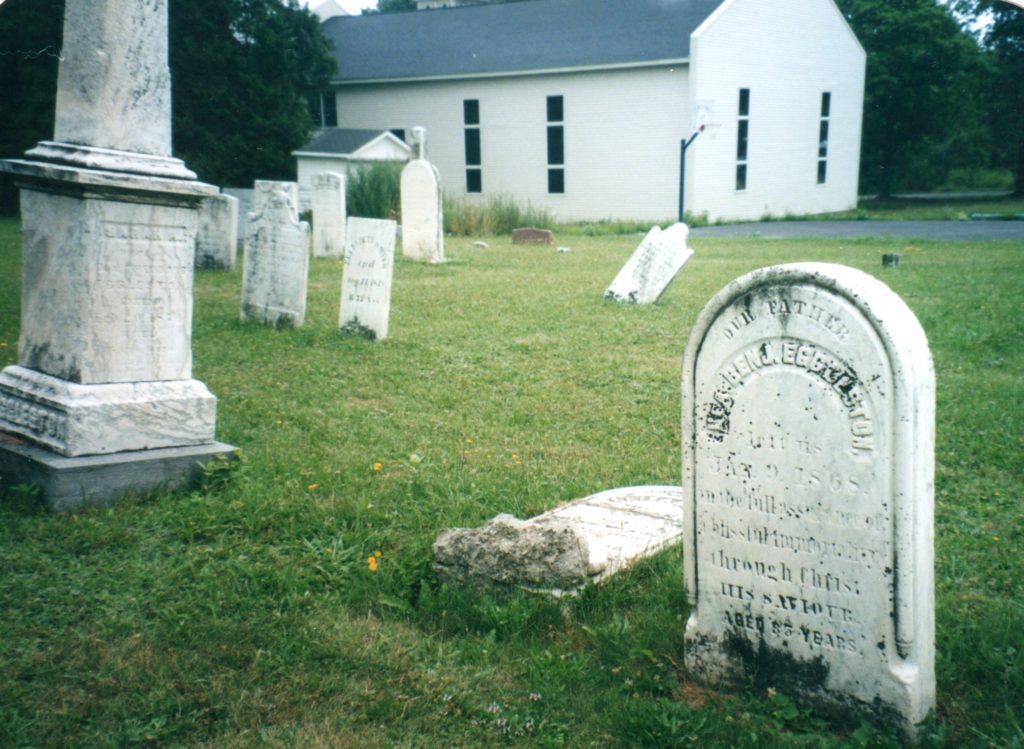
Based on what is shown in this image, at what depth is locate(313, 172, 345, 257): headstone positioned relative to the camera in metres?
17.7

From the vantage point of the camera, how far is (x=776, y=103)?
31.0 meters

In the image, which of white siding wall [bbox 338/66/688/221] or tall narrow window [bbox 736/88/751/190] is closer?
white siding wall [bbox 338/66/688/221]

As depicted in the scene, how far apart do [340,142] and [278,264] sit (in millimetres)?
18607

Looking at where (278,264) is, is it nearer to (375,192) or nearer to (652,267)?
(652,267)

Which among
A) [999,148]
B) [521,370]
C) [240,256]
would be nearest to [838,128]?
[999,148]

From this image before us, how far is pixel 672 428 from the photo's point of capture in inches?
255

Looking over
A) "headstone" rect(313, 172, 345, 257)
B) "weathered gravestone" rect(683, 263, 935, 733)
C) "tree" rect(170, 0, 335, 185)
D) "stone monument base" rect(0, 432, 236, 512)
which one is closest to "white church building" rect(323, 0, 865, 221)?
"tree" rect(170, 0, 335, 185)

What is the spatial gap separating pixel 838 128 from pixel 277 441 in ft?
107

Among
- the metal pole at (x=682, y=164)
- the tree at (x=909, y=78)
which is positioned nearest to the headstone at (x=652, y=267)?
the metal pole at (x=682, y=164)

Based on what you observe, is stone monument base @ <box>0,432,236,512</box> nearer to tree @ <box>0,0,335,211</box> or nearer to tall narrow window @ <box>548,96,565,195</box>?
tree @ <box>0,0,335,211</box>

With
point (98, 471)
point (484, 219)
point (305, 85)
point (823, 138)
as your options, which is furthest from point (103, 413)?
point (823, 138)

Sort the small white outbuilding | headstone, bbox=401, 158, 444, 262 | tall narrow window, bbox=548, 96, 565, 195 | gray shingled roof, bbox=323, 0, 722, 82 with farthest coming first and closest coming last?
tall narrow window, bbox=548, 96, 565, 195, gray shingled roof, bbox=323, 0, 722, 82, the small white outbuilding, headstone, bbox=401, 158, 444, 262

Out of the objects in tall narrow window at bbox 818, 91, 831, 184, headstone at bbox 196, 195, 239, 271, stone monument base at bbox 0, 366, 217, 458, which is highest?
tall narrow window at bbox 818, 91, 831, 184

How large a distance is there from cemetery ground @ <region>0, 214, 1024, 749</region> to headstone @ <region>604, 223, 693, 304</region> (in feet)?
13.7
